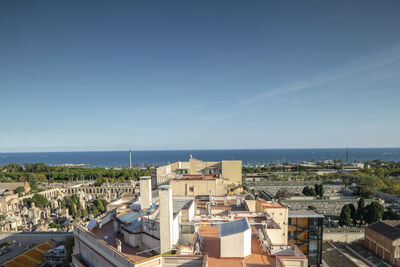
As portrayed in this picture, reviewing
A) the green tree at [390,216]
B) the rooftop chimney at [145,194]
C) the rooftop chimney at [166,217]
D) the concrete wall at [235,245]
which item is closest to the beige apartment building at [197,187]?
the rooftop chimney at [145,194]

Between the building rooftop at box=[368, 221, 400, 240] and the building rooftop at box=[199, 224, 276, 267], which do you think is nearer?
the building rooftop at box=[199, 224, 276, 267]

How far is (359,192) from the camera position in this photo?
1692 inches

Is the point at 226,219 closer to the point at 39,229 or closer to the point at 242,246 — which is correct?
the point at 242,246

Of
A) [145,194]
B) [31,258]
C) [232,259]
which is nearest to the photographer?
[232,259]

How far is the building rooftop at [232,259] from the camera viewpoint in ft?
28.2

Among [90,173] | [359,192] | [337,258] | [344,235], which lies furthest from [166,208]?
[90,173]

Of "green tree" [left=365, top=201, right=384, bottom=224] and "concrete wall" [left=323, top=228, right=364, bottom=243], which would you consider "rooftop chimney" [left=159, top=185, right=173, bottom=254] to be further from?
"green tree" [left=365, top=201, right=384, bottom=224]

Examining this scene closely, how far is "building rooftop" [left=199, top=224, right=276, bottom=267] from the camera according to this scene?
339 inches

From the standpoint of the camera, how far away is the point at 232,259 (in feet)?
29.0

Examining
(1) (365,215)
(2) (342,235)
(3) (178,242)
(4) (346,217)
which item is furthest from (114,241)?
(1) (365,215)

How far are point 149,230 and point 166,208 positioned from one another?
2.38 metres

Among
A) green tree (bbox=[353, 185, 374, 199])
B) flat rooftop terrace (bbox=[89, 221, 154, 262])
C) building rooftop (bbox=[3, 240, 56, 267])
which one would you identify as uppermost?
flat rooftop terrace (bbox=[89, 221, 154, 262])

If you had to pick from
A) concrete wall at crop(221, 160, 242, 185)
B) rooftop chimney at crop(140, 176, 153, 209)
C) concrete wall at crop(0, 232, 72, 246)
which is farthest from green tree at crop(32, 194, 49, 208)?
rooftop chimney at crop(140, 176, 153, 209)

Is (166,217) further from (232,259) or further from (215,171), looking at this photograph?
(215,171)
